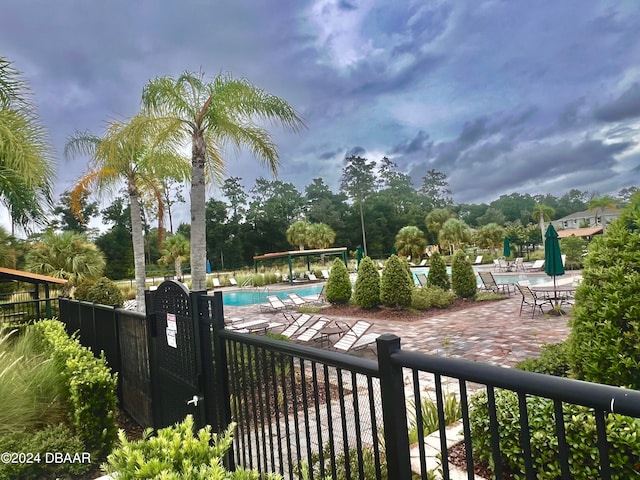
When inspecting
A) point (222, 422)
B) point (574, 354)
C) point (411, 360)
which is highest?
point (411, 360)

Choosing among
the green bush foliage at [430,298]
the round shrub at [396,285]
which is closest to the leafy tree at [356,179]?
the green bush foliage at [430,298]

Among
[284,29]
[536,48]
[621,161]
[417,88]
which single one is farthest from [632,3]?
[621,161]

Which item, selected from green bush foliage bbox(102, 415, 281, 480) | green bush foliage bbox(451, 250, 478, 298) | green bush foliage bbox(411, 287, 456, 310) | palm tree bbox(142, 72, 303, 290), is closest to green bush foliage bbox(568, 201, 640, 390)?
green bush foliage bbox(102, 415, 281, 480)

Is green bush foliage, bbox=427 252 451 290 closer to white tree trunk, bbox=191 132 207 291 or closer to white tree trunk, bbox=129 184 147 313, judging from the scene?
white tree trunk, bbox=191 132 207 291

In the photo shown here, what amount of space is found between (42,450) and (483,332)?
7.30m

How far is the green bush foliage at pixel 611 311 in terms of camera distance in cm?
225

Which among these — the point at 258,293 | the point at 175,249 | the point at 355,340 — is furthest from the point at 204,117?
the point at 175,249

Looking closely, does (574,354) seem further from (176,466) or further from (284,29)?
(284,29)

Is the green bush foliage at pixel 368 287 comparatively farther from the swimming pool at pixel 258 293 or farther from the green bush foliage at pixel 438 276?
the swimming pool at pixel 258 293

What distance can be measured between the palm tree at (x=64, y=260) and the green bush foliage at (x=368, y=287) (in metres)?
11.6

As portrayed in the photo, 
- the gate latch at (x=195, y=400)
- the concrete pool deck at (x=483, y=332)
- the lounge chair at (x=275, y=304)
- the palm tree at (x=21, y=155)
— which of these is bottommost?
the concrete pool deck at (x=483, y=332)

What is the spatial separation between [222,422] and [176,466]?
981mm

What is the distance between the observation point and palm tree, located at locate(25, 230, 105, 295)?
51.8 feet

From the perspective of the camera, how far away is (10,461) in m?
3.02
